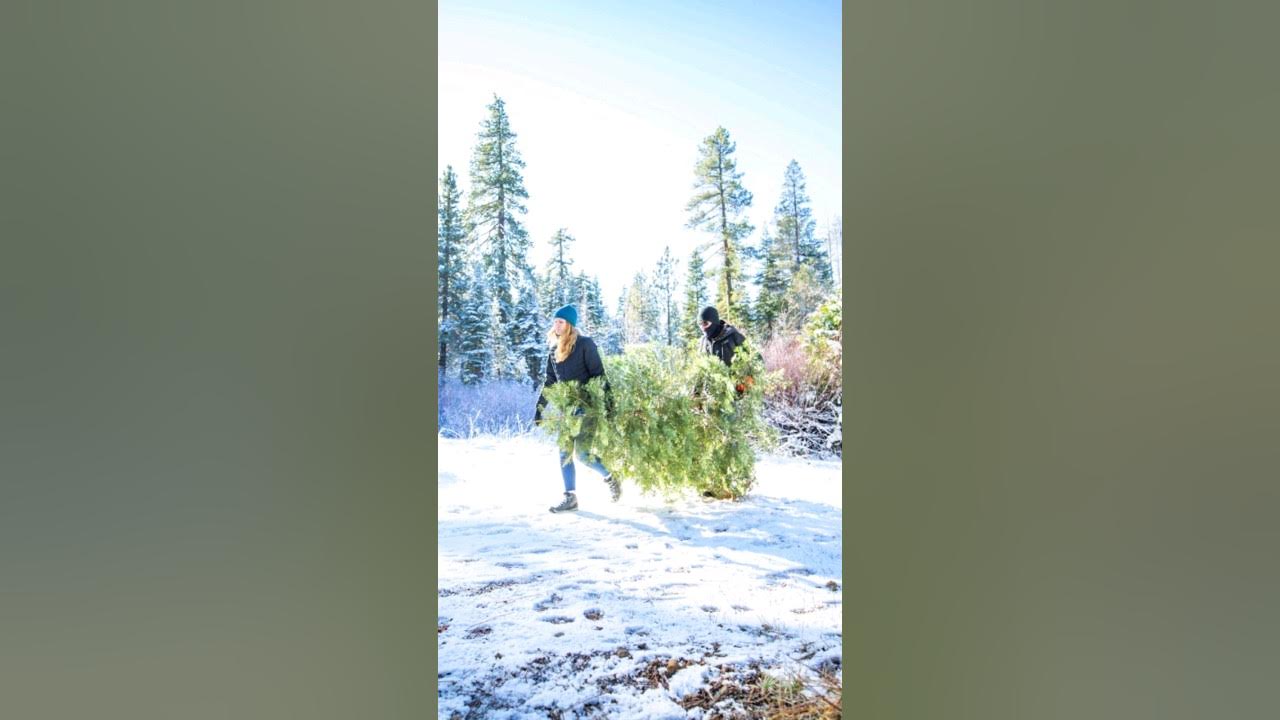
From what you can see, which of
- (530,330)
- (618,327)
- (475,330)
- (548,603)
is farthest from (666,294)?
(548,603)

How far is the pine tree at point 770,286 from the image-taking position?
420 cm

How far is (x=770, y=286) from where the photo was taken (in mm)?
4238

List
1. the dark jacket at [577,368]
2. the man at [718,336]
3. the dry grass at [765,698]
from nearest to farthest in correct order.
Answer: the dry grass at [765,698], the dark jacket at [577,368], the man at [718,336]

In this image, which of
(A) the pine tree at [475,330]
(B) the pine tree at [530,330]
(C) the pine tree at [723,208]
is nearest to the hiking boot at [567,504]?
(B) the pine tree at [530,330]

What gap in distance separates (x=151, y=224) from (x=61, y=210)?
0.10 meters

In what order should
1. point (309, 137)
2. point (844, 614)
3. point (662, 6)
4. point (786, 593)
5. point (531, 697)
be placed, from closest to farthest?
point (309, 137) → point (844, 614) → point (531, 697) → point (786, 593) → point (662, 6)

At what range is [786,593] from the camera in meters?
3.41

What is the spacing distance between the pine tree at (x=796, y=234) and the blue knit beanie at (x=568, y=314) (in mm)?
1429

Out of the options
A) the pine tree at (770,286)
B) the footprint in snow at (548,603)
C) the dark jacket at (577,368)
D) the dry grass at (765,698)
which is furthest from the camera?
the pine tree at (770,286)

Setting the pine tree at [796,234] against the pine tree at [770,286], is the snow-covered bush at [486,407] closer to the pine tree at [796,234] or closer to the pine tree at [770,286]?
the pine tree at [770,286]

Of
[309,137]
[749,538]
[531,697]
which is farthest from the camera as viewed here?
[749,538]

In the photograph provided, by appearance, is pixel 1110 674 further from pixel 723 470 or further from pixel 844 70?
pixel 723 470

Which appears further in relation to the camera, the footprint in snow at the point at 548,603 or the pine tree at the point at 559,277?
the pine tree at the point at 559,277

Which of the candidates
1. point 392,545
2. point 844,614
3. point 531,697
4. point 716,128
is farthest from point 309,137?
point 716,128
